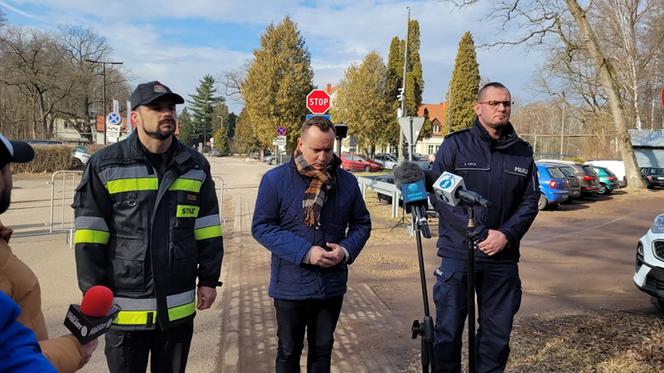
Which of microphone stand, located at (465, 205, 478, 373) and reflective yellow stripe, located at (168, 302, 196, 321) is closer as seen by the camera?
microphone stand, located at (465, 205, 478, 373)

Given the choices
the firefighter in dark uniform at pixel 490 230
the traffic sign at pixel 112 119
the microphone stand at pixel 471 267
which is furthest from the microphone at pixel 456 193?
the traffic sign at pixel 112 119

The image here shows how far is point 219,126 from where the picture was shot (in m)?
106

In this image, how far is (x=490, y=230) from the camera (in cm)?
326

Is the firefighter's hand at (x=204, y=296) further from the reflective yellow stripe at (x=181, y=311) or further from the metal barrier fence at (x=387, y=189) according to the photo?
the metal barrier fence at (x=387, y=189)

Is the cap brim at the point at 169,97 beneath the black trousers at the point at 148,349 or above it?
above

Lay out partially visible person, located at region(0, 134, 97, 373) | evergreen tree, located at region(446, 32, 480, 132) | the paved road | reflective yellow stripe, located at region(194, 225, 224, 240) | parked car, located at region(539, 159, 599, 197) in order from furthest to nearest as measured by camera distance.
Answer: evergreen tree, located at region(446, 32, 480, 132) < parked car, located at region(539, 159, 599, 197) < the paved road < reflective yellow stripe, located at region(194, 225, 224, 240) < partially visible person, located at region(0, 134, 97, 373)

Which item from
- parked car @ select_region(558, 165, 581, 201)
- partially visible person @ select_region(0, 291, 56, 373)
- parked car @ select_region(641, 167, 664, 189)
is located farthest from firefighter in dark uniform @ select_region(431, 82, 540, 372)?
parked car @ select_region(641, 167, 664, 189)

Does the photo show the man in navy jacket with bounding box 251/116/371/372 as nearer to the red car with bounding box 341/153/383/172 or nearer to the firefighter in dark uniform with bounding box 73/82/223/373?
the firefighter in dark uniform with bounding box 73/82/223/373

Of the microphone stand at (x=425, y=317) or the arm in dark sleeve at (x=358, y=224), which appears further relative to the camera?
the arm in dark sleeve at (x=358, y=224)

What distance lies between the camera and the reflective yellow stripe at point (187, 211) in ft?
9.46

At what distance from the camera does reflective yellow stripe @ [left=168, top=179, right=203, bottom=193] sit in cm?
289

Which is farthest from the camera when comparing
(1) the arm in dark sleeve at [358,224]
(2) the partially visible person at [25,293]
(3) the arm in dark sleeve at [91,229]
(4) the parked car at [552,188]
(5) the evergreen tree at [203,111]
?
(5) the evergreen tree at [203,111]

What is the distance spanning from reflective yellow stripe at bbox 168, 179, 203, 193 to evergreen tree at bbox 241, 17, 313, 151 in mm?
29374

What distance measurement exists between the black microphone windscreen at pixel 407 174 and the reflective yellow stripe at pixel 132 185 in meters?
1.40
